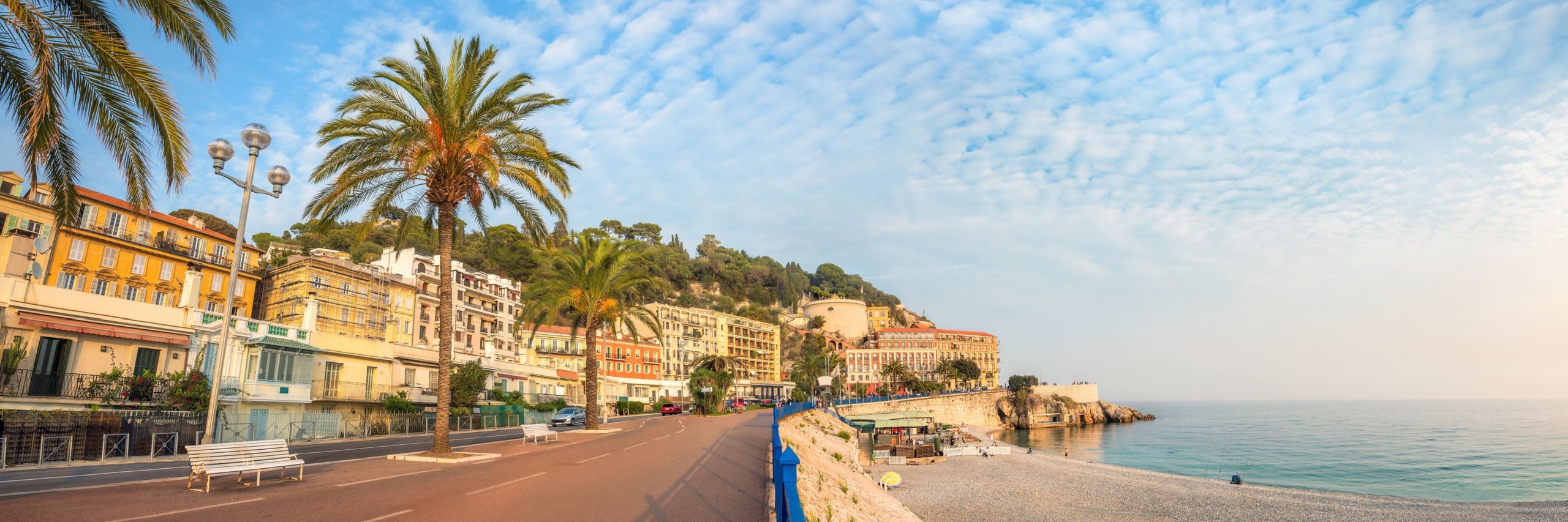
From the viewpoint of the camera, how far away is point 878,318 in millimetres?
164875

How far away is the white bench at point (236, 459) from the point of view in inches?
475

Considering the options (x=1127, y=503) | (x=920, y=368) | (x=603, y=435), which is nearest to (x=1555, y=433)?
(x=920, y=368)

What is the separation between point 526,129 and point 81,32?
12.1 metres

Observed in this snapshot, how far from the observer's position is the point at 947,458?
46.8m

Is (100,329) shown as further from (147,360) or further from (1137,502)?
(1137,502)

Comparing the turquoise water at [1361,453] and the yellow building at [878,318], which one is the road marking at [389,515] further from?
the yellow building at [878,318]

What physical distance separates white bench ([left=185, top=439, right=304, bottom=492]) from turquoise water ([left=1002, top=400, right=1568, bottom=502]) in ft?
145

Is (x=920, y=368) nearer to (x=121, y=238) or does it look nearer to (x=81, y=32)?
(x=121, y=238)

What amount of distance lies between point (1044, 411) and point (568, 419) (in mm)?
93151

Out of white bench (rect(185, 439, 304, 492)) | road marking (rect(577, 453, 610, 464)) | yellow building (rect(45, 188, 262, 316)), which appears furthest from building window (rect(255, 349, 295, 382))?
white bench (rect(185, 439, 304, 492))

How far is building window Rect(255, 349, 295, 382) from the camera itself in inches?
1150

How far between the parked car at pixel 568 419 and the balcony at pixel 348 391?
8955mm

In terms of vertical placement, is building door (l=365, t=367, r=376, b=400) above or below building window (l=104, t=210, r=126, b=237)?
below

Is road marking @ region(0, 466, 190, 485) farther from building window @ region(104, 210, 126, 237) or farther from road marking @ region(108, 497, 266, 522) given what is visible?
building window @ region(104, 210, 126, 237)
